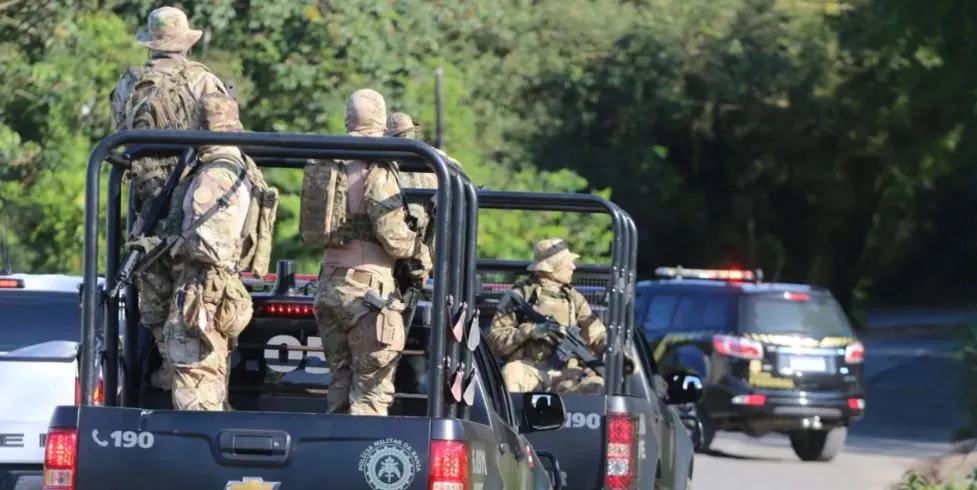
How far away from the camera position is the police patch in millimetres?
5797

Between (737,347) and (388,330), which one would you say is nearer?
(388,330)

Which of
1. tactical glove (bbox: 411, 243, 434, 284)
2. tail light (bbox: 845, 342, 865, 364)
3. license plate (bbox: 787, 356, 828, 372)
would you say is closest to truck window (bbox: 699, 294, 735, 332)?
license plate (bbox: 787, 356, 828, 372)

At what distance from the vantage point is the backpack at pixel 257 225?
6.73m

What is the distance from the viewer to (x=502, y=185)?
82.6 feet

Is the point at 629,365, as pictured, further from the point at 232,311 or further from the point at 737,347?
the point at 737,347

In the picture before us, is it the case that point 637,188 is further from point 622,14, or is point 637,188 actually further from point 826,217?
point 826,217

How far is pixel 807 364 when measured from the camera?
1723 cm

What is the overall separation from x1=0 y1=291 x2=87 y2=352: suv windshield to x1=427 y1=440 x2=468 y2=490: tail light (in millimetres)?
4505

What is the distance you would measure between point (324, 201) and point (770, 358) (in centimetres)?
1089

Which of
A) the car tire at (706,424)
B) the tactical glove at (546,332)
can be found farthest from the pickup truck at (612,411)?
the car tire at (706,424)

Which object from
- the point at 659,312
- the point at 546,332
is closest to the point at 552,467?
the point at 546,332

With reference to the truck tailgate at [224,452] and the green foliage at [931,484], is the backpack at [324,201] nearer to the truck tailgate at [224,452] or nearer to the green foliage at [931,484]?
the truck tailgate at [224,452]

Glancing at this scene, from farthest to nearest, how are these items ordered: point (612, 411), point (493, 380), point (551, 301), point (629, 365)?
point (551, 301) → point (629, 365) → point (612, 411) → point (493, 380)

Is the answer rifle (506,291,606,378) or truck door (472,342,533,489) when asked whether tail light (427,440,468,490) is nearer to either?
truck door (472,342,533,489)
